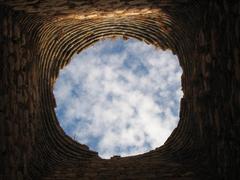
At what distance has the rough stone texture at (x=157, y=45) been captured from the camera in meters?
6.30

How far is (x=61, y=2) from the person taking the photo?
22.9 feet

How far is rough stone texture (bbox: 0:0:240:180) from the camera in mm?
6305

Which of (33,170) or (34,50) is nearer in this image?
(33,170)

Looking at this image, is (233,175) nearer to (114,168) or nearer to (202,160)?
(202,160)

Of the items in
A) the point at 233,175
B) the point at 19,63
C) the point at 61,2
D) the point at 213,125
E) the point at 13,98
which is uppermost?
the point at 61,2

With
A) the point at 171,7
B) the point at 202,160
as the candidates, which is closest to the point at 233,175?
the point at 202,160

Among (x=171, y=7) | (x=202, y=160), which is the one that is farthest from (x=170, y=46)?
(x=202, y=160)

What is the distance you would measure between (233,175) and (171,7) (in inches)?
113

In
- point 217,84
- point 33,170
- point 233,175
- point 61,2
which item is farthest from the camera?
point 33,170

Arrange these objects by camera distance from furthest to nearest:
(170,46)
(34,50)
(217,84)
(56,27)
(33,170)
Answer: (170,46), (56,27), (34,50), (33,170), (217,84)

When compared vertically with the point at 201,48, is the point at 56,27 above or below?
above

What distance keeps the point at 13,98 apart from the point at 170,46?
3.76 m

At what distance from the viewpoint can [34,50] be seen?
26.1ft

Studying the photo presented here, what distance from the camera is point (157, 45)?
9898 millimetres
